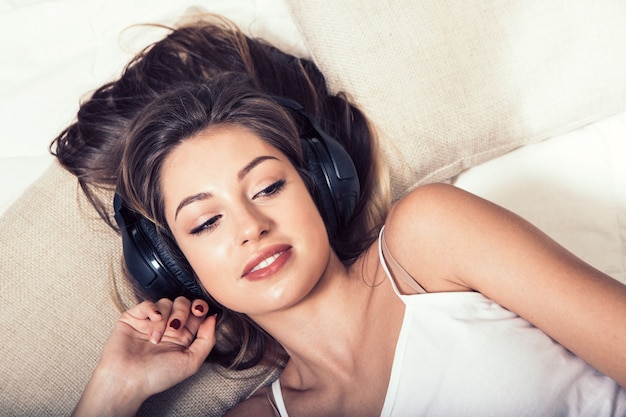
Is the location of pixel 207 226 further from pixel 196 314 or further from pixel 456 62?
pixel 456 62

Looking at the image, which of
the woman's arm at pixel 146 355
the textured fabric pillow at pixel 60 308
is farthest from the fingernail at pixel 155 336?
the textured fabric pillow at pixel 60 308

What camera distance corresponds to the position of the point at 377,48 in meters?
1.43

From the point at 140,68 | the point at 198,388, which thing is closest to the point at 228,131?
the point at 140,68

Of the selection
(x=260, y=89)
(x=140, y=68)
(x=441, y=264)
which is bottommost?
(x=441, y=264)

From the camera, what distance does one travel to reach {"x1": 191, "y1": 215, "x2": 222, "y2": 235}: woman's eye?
1.17m

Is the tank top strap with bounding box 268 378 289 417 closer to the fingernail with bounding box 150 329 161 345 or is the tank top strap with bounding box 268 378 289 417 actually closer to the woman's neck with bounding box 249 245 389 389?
the woman's neck with bounding box 249 245 389 389

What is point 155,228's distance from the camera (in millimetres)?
1309

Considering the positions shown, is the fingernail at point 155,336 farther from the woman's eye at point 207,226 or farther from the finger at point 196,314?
the woman's eye at point 207,226

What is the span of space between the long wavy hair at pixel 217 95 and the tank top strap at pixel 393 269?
129 millimetres

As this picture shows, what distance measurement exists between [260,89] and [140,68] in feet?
1.03

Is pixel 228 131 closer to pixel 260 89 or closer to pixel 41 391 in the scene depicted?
pixel 260 89

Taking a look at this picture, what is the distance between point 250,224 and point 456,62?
673mm

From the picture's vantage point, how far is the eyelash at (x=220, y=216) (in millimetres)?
1175

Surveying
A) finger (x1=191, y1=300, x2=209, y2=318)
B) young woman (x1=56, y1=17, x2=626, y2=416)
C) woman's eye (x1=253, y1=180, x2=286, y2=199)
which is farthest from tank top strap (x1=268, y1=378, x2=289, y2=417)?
woman's eye (x1=253, y1=180, x2=286, y2=199)
